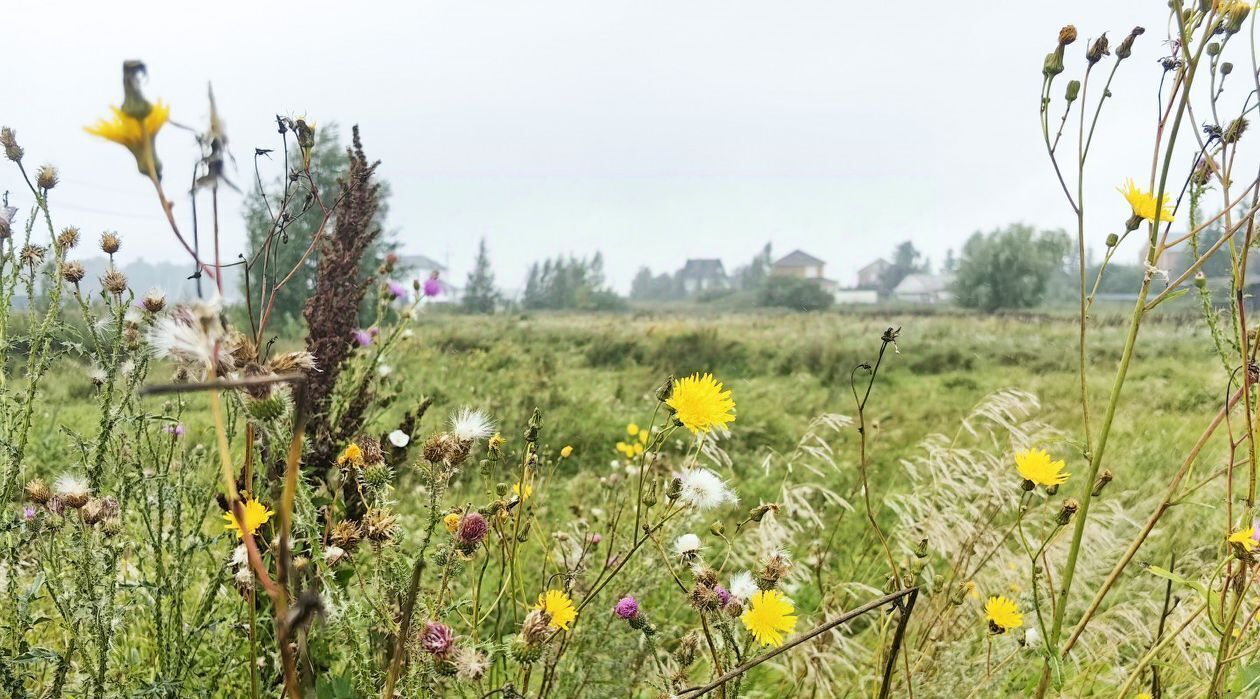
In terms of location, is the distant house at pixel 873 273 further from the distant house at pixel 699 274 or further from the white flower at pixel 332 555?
the white flower at pixel 332 555

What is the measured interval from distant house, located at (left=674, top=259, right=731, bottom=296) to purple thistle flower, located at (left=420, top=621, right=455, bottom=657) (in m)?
81.3

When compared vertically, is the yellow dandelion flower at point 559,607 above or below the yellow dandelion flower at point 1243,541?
below

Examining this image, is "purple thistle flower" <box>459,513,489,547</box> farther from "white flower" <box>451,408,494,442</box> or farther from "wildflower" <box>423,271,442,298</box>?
"wildflower" <box>423,271,442,298</box>

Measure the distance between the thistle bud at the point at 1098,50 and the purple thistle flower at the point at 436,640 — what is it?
1352 mm

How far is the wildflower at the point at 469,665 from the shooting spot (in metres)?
0.74

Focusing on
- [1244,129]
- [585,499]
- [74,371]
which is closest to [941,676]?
[1244,129]

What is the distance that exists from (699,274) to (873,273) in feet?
82.7

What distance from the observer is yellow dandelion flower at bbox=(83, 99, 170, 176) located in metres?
0.40

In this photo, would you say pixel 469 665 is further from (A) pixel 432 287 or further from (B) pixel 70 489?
(A) pixel 432 287

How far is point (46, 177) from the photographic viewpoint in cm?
150

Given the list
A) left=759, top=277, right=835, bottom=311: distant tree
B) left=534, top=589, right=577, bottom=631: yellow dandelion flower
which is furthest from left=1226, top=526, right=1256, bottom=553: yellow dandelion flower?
left=759, top=277, right=835, bottom=311: distant tree

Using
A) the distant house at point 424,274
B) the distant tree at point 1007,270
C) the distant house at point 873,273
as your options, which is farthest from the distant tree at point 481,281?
the distant house at point 873,273

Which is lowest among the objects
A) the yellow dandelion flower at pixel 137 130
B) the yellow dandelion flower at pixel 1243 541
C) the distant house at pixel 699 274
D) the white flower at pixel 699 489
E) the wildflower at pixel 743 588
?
the wildflower at pixel 743 588

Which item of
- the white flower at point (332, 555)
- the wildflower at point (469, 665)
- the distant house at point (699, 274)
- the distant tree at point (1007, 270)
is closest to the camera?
the wildflower at point (469, 665)
